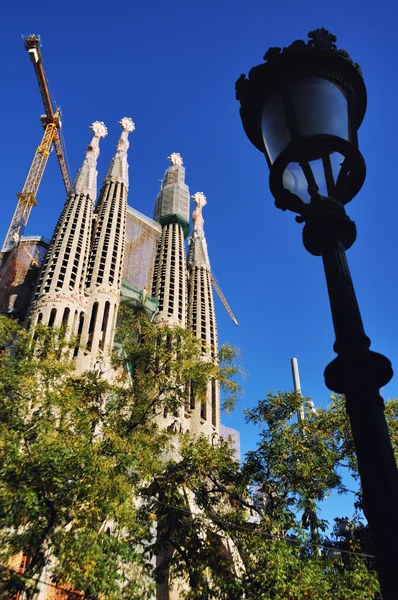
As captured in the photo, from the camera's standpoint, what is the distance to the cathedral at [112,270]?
98.0 feet

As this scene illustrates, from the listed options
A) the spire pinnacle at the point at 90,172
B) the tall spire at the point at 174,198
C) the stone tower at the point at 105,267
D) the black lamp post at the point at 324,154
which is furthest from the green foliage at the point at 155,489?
the tall spire at the point at 174,198

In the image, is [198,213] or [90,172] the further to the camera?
[198,213]

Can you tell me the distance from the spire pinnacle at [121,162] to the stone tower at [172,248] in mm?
5066

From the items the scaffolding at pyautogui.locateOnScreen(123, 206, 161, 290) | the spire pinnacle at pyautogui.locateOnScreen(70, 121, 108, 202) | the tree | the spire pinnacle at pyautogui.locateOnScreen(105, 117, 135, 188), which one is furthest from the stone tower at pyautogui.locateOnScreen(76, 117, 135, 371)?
the tree

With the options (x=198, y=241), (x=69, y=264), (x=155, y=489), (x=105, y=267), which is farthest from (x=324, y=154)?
(x=198, y=241)

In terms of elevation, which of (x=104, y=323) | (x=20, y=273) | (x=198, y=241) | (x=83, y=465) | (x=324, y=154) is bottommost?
(x=324, y=154)

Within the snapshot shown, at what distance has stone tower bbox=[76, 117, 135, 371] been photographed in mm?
29688

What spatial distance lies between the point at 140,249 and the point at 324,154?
3928 centimetres

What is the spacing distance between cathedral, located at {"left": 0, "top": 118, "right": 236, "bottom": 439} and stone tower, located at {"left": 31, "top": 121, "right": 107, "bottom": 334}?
0.22 ft

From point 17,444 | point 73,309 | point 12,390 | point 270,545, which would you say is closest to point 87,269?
point 73,309

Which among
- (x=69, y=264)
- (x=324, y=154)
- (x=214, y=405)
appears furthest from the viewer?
(x=214, y=405)

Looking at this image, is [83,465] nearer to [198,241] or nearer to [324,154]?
[324,154]

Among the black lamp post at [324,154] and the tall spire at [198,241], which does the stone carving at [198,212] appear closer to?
the tall spire at [198,241]

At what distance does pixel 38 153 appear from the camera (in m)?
52.2
